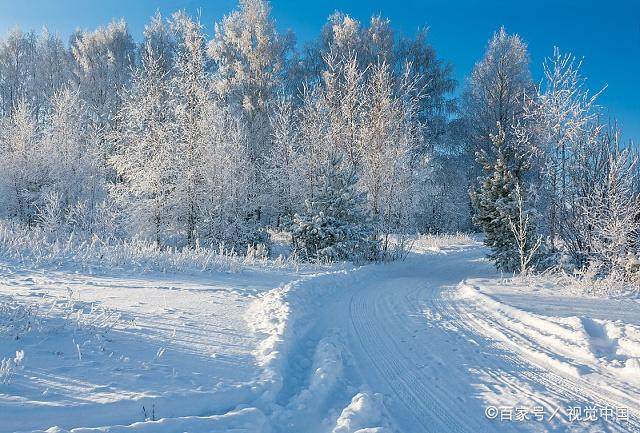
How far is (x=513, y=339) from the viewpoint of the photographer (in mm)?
5617

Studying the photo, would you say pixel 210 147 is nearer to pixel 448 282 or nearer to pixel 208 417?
pixel 448 282

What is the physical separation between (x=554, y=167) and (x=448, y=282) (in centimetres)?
528

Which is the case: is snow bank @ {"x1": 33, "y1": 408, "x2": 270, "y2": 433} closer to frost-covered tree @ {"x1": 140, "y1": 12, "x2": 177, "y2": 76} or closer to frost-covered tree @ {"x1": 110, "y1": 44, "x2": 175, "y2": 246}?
frost-covered tree @ {"x1": 110, "y1": 44, "x2": 175, "y2": 246}

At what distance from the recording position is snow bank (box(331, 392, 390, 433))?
3.18 m

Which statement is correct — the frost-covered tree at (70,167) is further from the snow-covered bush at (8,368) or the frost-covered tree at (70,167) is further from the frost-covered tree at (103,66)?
the snow-covered bush at (8,368)

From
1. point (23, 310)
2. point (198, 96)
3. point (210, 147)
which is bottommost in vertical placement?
point (23, 310)

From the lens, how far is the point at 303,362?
4.87 m

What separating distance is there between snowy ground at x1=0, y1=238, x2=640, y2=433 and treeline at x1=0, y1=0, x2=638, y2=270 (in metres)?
6.14

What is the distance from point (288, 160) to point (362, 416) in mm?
17732

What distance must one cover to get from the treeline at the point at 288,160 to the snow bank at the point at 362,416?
913 centimetres

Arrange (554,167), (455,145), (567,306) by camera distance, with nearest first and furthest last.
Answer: (567,306) → (554,167) → (455,145)

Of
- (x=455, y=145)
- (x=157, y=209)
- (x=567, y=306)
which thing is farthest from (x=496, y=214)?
(x=455, y=145)

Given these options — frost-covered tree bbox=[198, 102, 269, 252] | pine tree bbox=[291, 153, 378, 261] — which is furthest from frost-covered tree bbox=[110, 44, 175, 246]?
pine tree bbox=[291, 153, 378, 261]

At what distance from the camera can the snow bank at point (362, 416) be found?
3.18 meters
